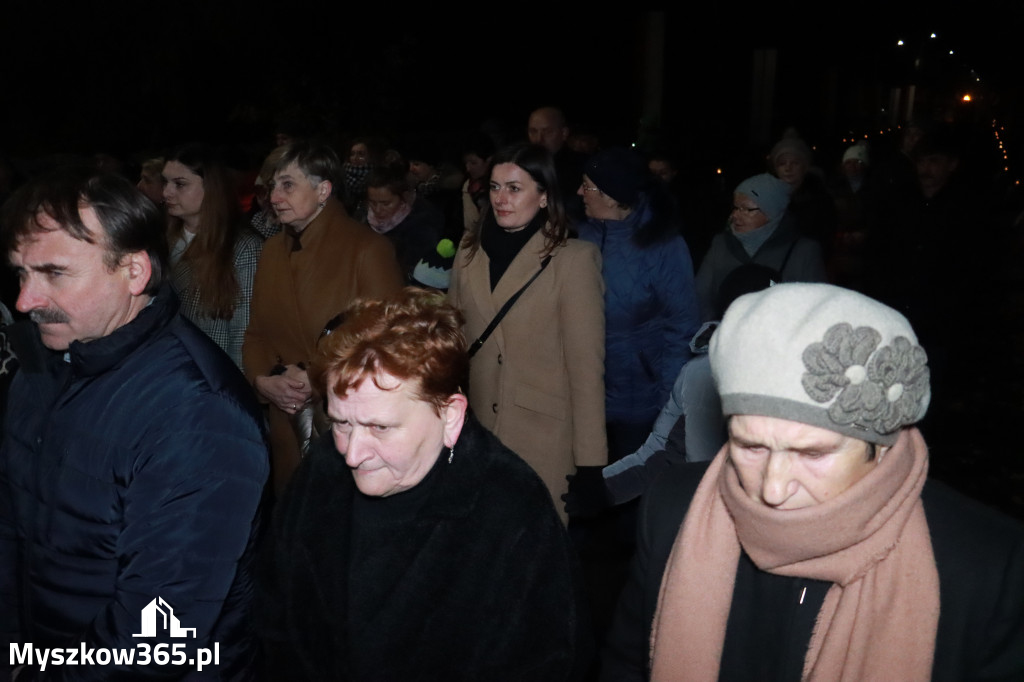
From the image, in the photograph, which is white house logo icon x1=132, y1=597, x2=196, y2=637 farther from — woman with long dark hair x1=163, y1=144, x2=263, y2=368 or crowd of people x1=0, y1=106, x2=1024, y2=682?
woman with long dark hair x1=163, y1=144, x2=263, y2=368

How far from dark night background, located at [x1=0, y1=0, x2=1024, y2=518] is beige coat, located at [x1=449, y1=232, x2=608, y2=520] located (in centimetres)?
327

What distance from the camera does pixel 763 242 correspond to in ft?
16.6

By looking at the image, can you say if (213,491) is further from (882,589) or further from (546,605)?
(882,589)

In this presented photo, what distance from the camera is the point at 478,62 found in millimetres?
20234

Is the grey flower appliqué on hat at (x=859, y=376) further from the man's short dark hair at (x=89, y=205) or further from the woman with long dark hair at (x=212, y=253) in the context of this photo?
the woman with long dark hair at (x=212, y=253)

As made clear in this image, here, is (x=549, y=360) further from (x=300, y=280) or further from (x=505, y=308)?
(x=300, y=280)

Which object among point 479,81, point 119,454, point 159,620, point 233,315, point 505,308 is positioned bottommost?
point 159,620

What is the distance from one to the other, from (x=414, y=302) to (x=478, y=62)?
61.3 ft

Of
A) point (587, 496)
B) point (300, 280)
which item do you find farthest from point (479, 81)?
point (587, 496)

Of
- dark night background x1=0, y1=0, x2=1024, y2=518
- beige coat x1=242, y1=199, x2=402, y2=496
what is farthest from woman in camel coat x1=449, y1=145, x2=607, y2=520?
dark night background x1=0, y1=0, x2=1024, y2=518

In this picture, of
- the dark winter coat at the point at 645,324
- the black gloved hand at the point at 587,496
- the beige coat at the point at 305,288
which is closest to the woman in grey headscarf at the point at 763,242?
the dark winter coat at the point at 645,324

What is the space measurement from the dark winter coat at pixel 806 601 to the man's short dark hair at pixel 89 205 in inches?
56.3

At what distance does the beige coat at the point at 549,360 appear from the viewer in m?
3.92

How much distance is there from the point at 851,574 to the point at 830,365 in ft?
1.46
